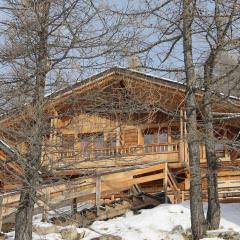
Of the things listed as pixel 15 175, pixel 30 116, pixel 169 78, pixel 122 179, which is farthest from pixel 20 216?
pixel 122 179

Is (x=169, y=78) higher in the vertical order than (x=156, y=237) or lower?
higher

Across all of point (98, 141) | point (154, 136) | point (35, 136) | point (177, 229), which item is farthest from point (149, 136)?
point (35, 136)

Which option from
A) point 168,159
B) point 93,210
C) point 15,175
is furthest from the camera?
point 168,159

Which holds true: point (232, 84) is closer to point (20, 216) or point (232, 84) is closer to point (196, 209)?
point (196, 209)

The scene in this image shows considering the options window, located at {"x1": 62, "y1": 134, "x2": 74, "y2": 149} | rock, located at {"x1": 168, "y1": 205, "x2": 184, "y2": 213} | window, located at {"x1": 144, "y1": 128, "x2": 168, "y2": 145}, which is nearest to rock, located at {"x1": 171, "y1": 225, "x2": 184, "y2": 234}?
rock, located at {"x1": 168, "y1": 205, "x2": 184, "y2": 213}

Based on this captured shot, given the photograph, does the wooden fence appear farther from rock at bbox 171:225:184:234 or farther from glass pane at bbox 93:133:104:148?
glass pane at bbox 93:133:104:148

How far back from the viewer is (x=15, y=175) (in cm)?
732

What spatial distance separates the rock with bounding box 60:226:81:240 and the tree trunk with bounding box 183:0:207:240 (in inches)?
107

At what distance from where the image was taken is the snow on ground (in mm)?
11719

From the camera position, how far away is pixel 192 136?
33.1 feet

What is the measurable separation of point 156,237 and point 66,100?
4815 millimetres

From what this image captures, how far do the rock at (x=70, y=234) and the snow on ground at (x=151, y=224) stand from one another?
12 centimetres

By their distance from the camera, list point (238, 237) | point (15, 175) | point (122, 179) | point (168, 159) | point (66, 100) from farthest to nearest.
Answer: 1. point (168, 159)
2. point (122, 179)
3. point (238, 237)
4. point (66, 100)
5. point (15, 175)

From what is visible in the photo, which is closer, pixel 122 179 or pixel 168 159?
pixel 122 179
